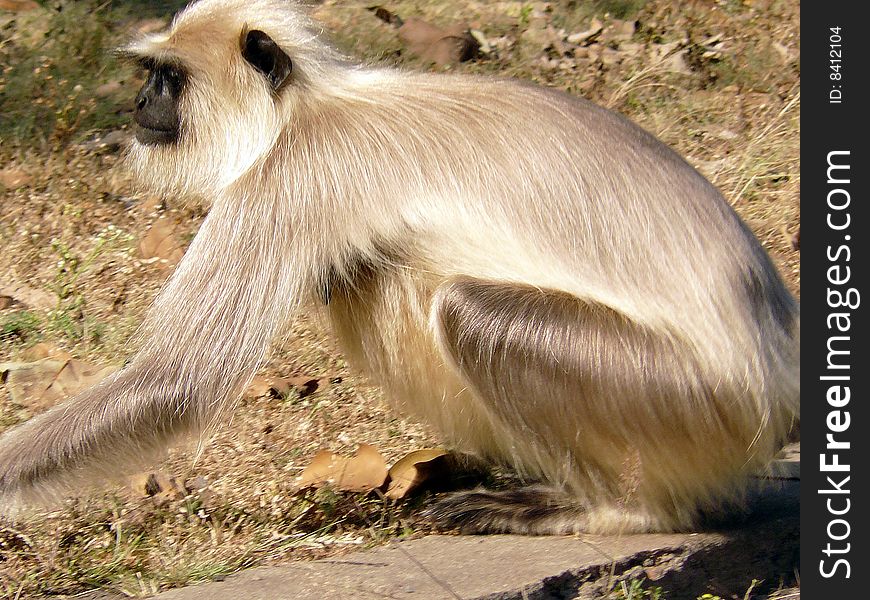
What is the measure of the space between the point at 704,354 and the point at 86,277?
10.1 feet

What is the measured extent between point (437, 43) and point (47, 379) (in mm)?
3152

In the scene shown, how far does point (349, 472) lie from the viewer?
12.2ft

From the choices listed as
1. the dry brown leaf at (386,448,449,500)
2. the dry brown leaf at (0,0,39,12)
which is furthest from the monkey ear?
Answer: the dry brown leaf at (0,0,39,12)

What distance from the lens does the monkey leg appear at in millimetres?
3285

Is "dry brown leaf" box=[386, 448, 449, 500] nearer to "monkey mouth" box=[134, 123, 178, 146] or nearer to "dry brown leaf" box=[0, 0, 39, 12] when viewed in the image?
"monkey mouth" box=[134, 123, 178, 146]

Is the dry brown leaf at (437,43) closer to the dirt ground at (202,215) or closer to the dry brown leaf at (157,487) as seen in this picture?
the dirt ground at (202,215)

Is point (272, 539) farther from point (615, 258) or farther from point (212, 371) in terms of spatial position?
point (615, 258)

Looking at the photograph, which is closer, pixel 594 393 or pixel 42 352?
pixel 594 393

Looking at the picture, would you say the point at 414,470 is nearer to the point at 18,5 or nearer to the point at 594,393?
the point at 594,393

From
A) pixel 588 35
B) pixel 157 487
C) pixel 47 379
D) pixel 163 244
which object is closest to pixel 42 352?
pixel 47 379

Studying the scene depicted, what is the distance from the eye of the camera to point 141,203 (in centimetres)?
584

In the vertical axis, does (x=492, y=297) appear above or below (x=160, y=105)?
below

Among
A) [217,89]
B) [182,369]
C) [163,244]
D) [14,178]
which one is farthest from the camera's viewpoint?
[14,178]

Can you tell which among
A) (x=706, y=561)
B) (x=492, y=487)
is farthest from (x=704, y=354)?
(x=492, y=487)
